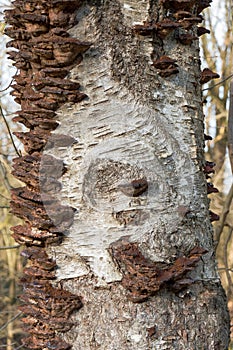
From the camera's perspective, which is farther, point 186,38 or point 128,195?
point 186,38

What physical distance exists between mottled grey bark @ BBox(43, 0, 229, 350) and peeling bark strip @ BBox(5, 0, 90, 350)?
0.02 meters

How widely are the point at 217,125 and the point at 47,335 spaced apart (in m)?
6.09

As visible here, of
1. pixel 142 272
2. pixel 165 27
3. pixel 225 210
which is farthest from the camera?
pixel 225 210

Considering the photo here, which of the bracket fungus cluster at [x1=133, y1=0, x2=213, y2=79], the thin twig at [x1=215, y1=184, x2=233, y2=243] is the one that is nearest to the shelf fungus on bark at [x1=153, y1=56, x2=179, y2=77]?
the bracket fungus cluster at [x1=133, y1=0, x2=213, y2=79]

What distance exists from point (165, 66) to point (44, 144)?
1.10 feet

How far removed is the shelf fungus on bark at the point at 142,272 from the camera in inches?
47.7

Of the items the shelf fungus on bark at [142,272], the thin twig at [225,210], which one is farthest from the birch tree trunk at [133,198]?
the thin twig at [225,210]

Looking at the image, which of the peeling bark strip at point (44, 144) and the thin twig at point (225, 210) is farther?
the thin twig at point (225, 210)

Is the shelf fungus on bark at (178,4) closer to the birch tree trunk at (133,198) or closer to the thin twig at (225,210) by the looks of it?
the birch tree trunk at (133,198)

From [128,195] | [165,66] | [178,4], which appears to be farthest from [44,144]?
[178,4]

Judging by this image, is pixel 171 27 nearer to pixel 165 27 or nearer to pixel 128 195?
pixel 165 27

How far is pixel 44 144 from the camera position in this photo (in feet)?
4.26

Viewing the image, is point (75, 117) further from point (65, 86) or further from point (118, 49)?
point (118, 49)

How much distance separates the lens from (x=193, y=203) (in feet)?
4.34
